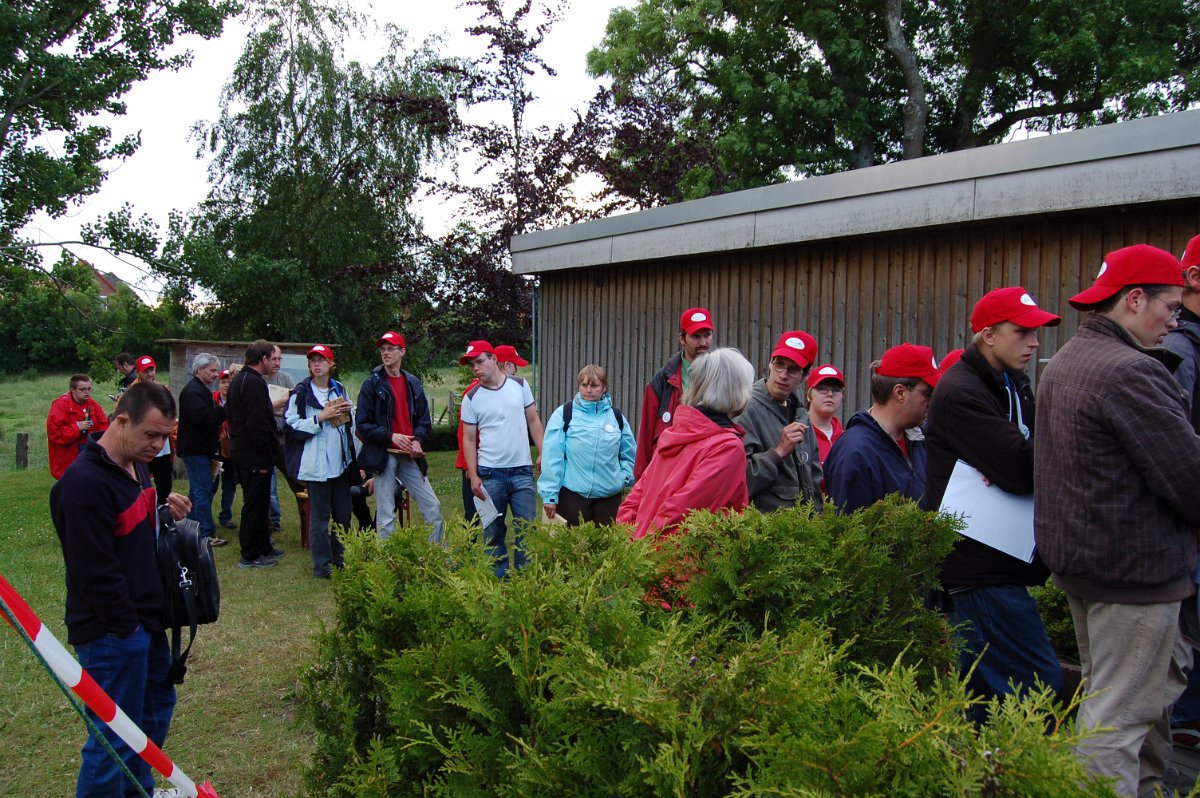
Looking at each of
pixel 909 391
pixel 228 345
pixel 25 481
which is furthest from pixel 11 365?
pixel 909 391

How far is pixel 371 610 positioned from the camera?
2514 mm

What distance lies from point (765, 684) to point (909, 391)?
2.56 meters

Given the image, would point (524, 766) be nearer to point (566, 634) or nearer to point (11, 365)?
point (566, 634)

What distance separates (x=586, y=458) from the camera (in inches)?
243

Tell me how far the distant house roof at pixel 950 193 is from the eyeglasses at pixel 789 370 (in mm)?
2303

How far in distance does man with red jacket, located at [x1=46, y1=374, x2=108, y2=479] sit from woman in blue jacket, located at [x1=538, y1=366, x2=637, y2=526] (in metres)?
6.27

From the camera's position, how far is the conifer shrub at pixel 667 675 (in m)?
1.43

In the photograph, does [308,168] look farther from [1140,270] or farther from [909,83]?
[1140,270]

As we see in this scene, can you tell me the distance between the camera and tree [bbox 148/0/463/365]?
89.2ft

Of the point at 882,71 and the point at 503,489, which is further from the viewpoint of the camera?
the point at 882,71

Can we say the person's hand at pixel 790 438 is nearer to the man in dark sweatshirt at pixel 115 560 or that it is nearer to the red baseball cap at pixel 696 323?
the red baseball cap at pixel 696 323

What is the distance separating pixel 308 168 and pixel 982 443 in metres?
27.7

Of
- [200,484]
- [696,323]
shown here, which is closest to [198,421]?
[200,484]

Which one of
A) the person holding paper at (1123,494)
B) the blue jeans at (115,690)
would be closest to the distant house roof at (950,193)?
the person holding paper at (1123,494)
